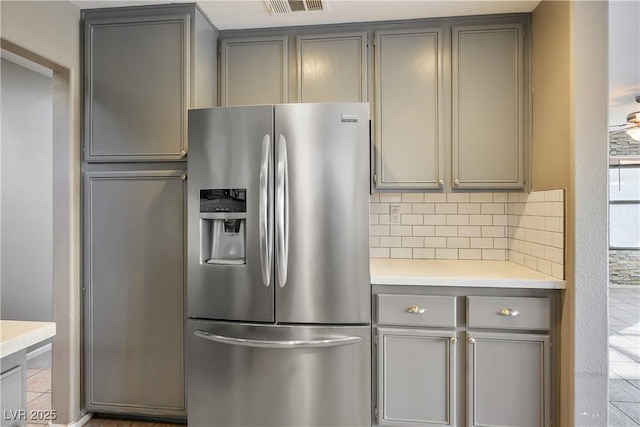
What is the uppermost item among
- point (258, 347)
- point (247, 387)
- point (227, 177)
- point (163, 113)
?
point (163, 113)

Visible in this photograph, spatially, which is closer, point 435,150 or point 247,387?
→ point 247,387

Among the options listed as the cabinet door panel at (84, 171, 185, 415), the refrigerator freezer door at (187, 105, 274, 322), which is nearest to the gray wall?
the cabinet door panel at (84, 171, 185, 415)

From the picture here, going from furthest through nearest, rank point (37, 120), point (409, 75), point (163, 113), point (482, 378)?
1. point (37, 120)
2. point (409, 75)
3. point (163, 113)
4. point (482, 378)

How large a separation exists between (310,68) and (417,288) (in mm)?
1500

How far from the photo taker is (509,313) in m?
1.83

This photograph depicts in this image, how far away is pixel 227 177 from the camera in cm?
191

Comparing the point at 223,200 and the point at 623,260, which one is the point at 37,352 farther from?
the point at 623,260

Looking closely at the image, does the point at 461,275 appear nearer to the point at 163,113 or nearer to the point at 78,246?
the point at 163,113

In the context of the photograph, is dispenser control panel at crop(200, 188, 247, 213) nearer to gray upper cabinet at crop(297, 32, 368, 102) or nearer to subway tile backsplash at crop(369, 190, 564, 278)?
gray upper cabinet at crop(297, 32, 368, 102)

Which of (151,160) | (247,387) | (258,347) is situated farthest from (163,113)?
(247,387)

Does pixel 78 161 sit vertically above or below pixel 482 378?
above

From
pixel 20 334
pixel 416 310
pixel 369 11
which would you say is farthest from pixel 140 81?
pixel 416 310

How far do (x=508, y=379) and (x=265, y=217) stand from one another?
147cm

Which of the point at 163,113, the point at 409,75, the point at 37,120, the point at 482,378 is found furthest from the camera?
the point at 37,120
